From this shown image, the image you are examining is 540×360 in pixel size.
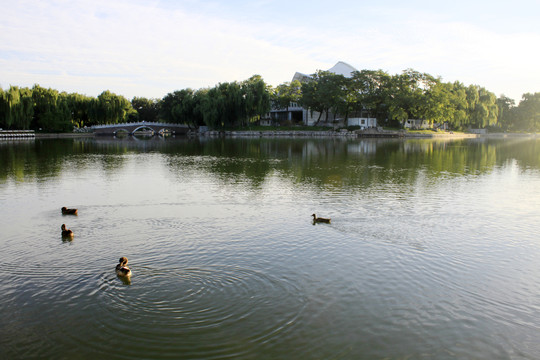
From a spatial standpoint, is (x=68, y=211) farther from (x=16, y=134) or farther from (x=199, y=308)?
(x=16, y=134)

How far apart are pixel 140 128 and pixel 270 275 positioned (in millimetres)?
97016

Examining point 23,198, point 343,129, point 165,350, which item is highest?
point 343,129

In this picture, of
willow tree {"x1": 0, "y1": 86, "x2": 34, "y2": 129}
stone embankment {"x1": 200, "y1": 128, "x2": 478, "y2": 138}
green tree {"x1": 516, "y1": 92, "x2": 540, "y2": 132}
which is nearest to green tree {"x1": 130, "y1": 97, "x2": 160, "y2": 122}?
stone embankment {"x1": 200, "y1": 128, "x2": 478, "y2": 138}

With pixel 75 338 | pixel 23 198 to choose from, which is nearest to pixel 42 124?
pixel 23 198

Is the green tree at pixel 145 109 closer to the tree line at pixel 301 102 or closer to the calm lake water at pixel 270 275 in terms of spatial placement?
the tree line at pixel 301 102

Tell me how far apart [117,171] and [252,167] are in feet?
29.0

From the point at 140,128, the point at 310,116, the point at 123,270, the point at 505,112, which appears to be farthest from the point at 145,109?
the point at 123,270

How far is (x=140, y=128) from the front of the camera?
99.9 metres

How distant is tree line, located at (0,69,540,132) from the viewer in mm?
79000

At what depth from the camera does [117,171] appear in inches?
1047

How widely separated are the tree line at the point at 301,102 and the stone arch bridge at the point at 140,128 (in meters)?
2.16

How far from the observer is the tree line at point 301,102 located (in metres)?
79.0

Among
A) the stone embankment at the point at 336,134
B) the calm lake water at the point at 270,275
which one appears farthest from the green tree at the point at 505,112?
the calm lake water at the point at 270,275

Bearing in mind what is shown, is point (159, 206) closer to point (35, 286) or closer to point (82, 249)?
point (82, 249)
